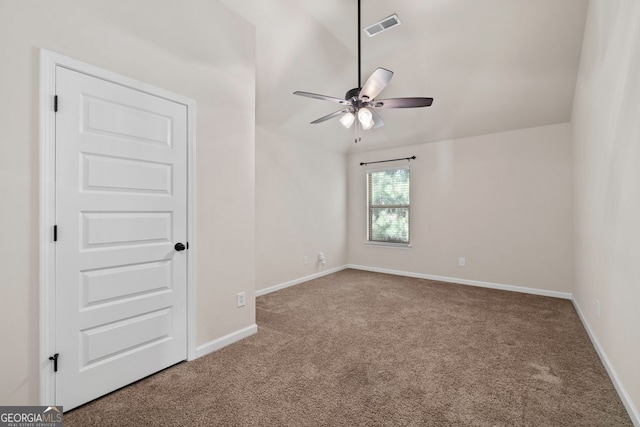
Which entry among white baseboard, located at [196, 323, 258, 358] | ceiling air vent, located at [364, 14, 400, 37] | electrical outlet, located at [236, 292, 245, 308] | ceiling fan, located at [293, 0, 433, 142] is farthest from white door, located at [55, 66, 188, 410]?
ceiling air vent, located at [364, 14, 400, 37]

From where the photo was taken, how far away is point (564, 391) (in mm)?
1887

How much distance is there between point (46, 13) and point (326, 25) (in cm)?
228

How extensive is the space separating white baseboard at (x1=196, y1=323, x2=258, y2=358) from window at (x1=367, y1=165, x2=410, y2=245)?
3.39 m

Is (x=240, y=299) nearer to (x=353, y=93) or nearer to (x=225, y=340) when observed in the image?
(x=225, y=340)

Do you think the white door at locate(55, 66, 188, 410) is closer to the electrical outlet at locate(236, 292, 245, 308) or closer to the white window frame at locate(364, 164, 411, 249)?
the electrical outlet at locate(236, 292, 245, 308)

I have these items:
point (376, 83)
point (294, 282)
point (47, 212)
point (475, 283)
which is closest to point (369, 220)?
point (294, 282)

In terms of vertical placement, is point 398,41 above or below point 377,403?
above

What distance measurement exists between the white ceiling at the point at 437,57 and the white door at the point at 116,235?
1.38 m

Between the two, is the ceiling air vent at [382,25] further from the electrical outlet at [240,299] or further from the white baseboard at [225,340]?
the white baseboard at [225,340]

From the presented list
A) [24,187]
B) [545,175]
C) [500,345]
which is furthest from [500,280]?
[24,187]

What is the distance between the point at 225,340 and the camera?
2498 mm

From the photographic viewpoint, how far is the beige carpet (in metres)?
1.66

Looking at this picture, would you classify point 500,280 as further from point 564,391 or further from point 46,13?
point 46,13

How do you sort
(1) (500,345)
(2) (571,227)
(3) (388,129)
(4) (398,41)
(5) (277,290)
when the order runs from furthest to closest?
(3) (388,129) → (5) (277,290) → (2) (571,227) → (4) (398,41) → (1) (500,345)
